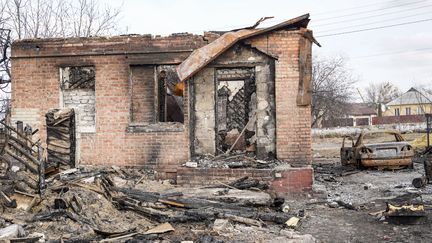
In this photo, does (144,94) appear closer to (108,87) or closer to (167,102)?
(108,87)

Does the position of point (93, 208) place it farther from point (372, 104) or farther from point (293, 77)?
point (372, 104)

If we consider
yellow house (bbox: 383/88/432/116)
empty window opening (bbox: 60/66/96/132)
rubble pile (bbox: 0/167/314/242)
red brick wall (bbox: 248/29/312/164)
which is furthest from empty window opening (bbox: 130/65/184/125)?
yellow house (bbox: 383/88/432/116)

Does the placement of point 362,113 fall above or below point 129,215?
above

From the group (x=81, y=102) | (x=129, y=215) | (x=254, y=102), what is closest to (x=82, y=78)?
(x=81, y=102)

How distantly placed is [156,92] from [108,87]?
131 cm

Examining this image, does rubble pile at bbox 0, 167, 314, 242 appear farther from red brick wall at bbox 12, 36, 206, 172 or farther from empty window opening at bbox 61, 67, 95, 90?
empty window opening at bbox 61, 67, 95, 90

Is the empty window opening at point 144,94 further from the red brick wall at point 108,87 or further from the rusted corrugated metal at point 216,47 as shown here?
the rusted corrugated metal at point 216,47

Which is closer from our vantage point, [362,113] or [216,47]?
[216,47]

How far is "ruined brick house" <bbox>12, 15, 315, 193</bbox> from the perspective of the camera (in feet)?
35.4

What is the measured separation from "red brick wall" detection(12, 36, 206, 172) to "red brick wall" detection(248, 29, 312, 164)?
2176mm

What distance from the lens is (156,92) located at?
12328 mm

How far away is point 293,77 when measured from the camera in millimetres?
10820

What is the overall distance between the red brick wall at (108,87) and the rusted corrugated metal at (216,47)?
71 centimetres

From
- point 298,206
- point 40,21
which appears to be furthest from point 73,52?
point 40,21
